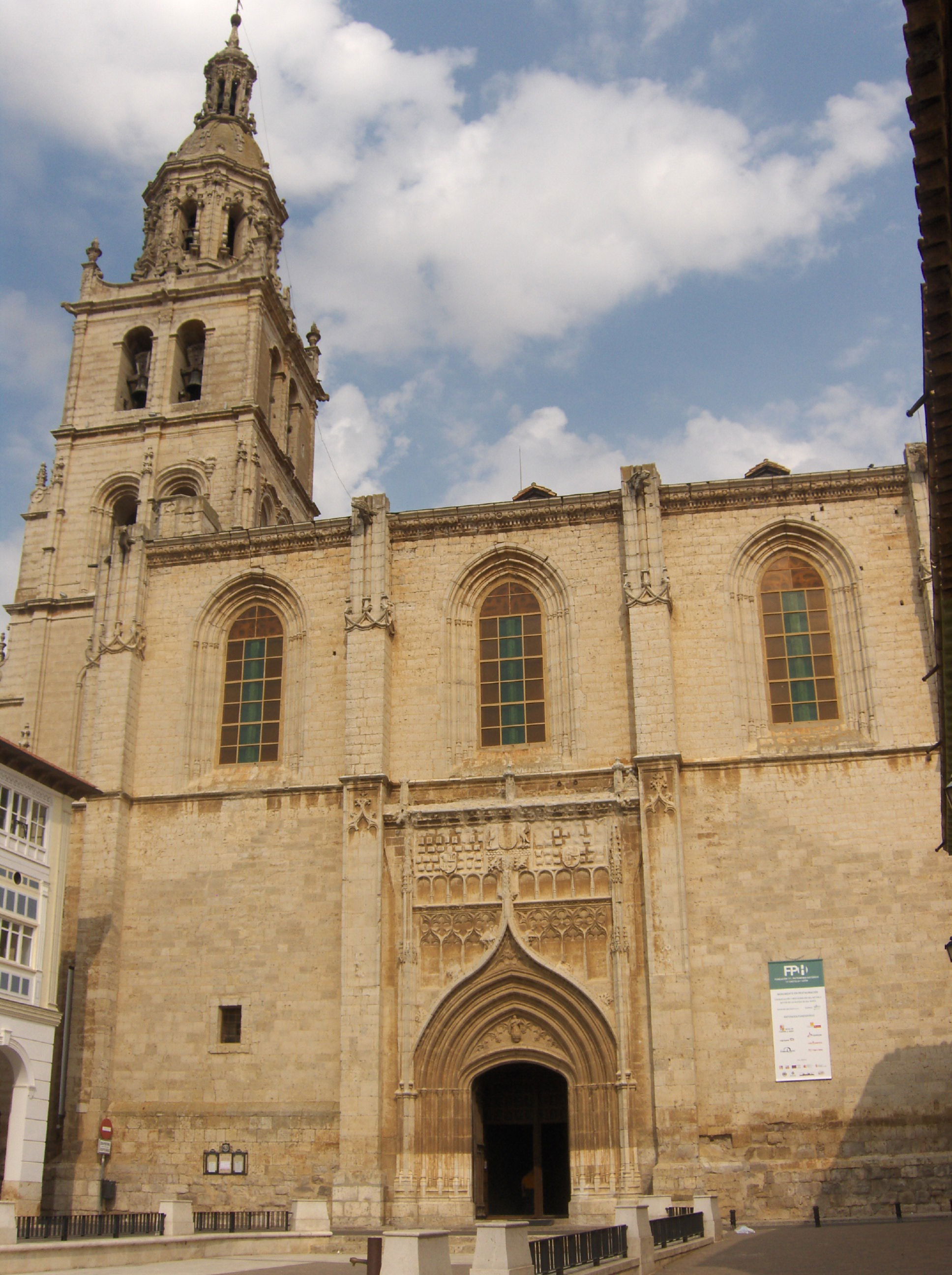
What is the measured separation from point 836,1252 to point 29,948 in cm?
1544

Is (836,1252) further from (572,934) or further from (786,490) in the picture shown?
(786,490)

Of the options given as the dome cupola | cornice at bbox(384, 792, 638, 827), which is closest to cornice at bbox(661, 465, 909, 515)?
cornice at bbox(384, 792, 638, 827)

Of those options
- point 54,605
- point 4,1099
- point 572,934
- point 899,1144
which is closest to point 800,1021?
point 899,1144

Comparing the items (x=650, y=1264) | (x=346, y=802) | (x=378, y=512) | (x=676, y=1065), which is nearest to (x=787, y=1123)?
(x=676, y=1065)

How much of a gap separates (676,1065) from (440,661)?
9570 millimetres

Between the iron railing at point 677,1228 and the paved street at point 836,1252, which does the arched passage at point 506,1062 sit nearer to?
the paved street at point 836,1252

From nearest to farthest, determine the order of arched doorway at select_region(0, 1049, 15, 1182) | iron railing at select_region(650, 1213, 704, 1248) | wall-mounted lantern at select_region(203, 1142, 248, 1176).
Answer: iron railing at select_region(650, 1213, 704, 1248) < arched doorway at select_region(0, 1049, 15, 1182) < wall-mounted lantern at select_region(203, 1142, 248, 1176)

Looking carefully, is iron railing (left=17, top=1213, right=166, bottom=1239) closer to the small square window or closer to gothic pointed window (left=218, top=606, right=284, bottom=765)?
the small square window

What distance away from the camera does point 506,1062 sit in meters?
23.6

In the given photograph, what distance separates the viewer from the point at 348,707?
26047mm

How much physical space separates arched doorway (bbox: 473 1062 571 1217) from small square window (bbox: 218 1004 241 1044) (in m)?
4.98

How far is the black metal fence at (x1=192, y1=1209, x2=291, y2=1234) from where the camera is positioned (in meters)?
22.2

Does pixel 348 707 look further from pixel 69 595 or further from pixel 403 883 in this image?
pixel 69 595

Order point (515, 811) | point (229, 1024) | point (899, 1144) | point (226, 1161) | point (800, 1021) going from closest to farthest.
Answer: point (899, 1144), point (800, 1021), point (226, 1161), point (515, 811), point (229, 1024)
